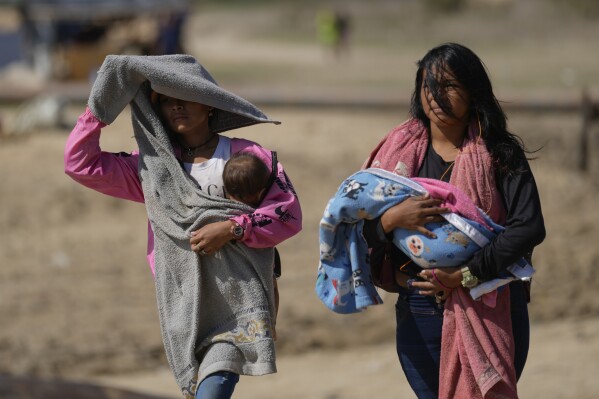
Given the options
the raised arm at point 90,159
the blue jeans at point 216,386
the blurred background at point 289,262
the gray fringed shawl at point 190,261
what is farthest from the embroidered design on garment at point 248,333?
the blurred background at point 289,262

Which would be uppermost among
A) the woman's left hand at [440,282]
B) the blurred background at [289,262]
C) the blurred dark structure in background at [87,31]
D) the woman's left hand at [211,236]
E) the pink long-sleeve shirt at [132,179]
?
the pink long-sleeve shirt at [132,179]

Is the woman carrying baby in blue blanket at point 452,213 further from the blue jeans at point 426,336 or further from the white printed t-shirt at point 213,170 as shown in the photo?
the white printed t-shirt at point 213,170

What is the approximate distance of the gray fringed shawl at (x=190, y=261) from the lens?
146 inches

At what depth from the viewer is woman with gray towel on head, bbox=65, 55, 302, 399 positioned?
12.1 ft

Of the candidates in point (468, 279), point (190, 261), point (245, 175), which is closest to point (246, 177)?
point (245, 175)

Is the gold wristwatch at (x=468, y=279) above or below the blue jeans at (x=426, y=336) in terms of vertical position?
above

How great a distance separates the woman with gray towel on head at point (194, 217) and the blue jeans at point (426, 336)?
463 millimetres

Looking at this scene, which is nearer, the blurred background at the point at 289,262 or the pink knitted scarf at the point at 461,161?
the pink knitted scarf at the point at 461,161

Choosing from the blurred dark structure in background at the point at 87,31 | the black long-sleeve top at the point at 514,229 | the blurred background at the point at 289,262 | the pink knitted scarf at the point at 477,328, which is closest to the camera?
the black long-sleeve top at the point at 514,229

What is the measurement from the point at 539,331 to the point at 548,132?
177 inches

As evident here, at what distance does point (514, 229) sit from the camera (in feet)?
11.4

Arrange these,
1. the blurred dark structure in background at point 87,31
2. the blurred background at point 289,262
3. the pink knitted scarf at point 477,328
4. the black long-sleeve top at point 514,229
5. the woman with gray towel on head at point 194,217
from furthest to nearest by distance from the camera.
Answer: the blurred dark structure in background at point 87,31
the blurred background at point 289,262
the woman with gray towel on head at point 194,217
the pink knitted scarf at point 477,328
the black long-sleeve top at point 514,229

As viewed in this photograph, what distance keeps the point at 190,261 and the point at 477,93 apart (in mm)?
1130

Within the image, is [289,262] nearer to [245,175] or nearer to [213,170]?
[213,170]
